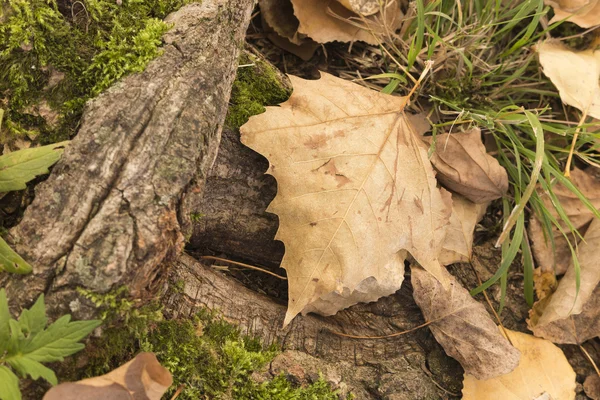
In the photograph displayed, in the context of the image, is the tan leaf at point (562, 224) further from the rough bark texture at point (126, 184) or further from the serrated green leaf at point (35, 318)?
the serrated green leaf at point (35, 318)

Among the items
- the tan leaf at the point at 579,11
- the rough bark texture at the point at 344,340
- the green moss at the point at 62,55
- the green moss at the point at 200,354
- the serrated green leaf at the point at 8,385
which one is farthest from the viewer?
the tan leaf at the point at 579,11

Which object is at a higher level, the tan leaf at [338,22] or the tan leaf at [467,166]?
the tan leaf at [338,22]

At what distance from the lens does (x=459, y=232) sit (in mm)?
2336

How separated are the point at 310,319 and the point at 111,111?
108 cm

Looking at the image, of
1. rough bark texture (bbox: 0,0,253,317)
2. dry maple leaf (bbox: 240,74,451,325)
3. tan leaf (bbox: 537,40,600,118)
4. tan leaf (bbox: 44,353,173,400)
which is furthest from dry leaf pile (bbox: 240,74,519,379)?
tan leaf (bbox: 537,40,600,118)

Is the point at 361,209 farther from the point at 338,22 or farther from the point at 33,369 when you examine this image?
the point at 33,369

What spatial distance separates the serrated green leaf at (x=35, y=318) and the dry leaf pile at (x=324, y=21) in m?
1.64

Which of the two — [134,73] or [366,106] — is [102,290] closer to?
[134,73]

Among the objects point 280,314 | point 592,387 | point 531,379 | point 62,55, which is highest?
→ point 62,55

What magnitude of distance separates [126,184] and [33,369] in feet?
1.78

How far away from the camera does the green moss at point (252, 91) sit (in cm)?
209

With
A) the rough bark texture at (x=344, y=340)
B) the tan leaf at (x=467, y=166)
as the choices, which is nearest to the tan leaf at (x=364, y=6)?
the tan leaf at (x=467, y=166)

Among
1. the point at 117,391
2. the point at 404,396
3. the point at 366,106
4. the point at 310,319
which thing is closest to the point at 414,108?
the point at 366,106

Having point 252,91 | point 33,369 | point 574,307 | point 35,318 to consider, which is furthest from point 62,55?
point 574,307
